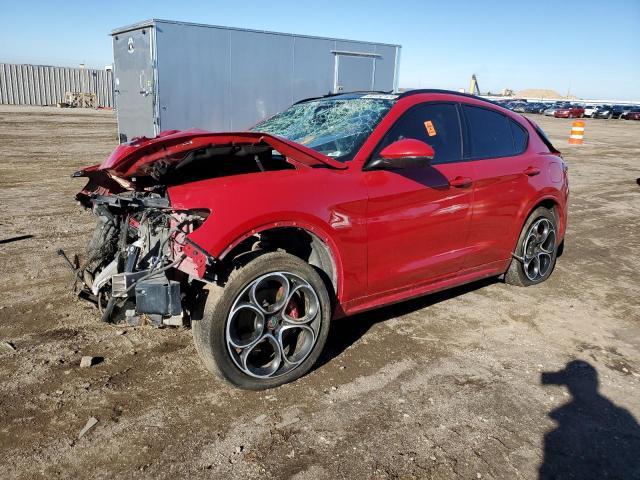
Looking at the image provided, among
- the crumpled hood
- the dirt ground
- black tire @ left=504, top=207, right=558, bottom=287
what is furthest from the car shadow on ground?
the crumpled hood

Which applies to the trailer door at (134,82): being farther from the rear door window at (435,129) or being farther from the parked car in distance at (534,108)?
the parked car in distance at (534,108)

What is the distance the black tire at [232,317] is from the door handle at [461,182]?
1370mm

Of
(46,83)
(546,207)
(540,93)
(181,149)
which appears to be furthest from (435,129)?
(540,93)

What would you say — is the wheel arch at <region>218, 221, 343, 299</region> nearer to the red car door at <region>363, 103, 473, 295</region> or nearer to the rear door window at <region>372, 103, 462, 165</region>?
the red car door at <region>363, 103, 473, 295</region>

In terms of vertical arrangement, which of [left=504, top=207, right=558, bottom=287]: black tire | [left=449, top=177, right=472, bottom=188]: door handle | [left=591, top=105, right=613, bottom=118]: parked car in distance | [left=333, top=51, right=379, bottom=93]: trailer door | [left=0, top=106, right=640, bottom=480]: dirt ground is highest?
[left=333, top=51, right=379, bottom=93]: trailer door

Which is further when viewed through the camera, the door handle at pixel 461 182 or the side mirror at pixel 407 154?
the door handle at pixel 461 182

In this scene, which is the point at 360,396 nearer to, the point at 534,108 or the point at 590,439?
the point at 590,439

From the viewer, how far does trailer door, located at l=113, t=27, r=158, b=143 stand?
1008 cm

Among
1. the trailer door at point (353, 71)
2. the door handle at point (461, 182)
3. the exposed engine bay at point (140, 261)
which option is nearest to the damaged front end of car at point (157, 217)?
the exposed engine bay at point (140, 261)

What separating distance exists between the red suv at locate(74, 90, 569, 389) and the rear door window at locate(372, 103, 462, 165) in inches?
0.5

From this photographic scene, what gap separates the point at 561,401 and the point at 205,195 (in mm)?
2472

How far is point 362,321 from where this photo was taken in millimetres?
4375

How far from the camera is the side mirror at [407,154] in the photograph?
3.42 metres

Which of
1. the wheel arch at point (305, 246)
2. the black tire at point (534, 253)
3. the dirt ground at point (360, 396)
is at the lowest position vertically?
the dirt ground at point (360, 396)
